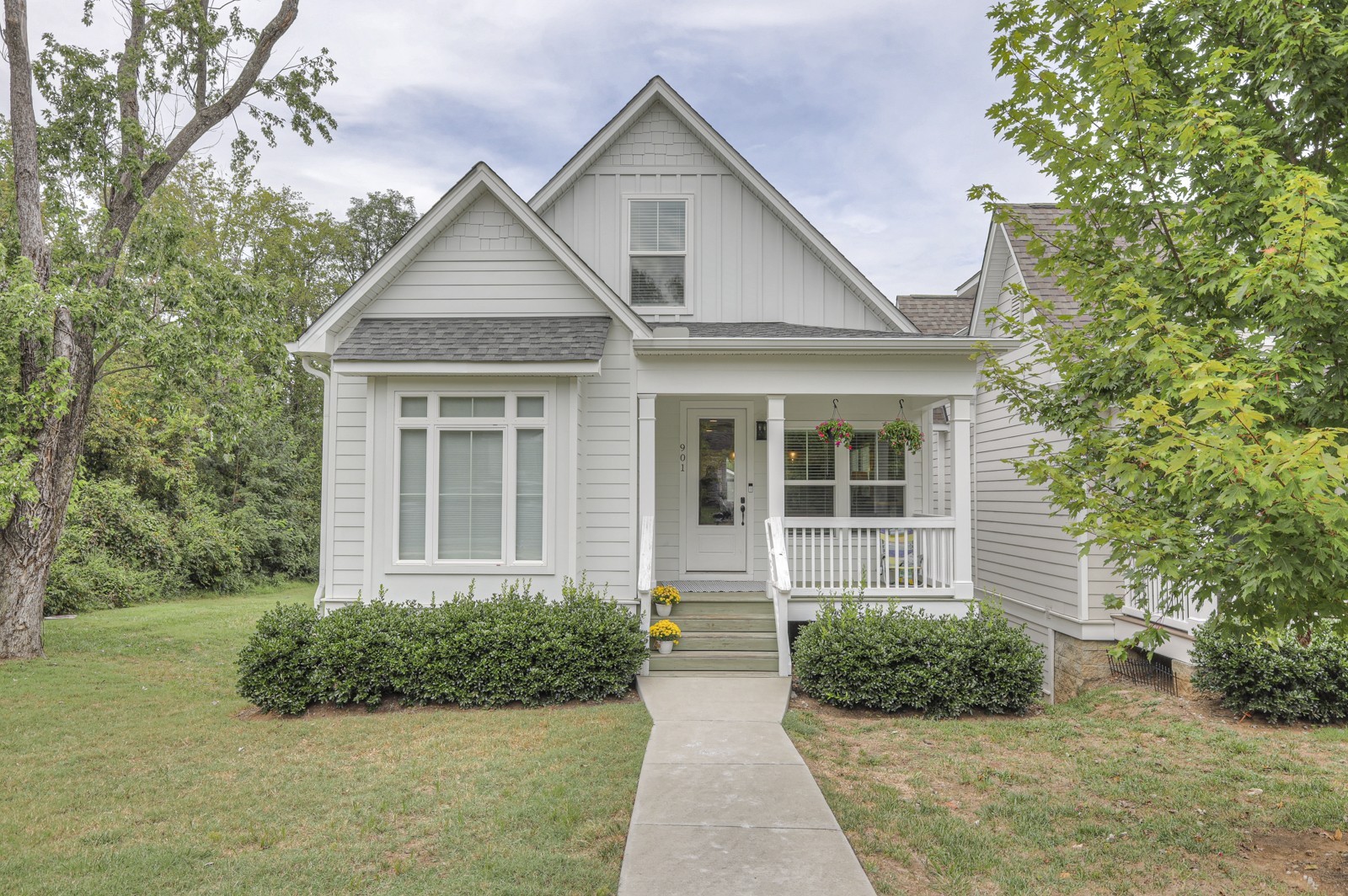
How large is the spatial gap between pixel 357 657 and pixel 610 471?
3.38 metres

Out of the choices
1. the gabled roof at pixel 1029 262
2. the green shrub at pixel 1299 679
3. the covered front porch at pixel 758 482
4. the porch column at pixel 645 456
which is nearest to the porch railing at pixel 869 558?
the covered front porch at pixel 758 482

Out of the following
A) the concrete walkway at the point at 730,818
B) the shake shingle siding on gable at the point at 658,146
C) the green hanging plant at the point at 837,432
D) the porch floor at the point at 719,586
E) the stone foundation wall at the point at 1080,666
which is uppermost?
the shake shingle siding on gable at the point at 658,146

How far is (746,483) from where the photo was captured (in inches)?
439

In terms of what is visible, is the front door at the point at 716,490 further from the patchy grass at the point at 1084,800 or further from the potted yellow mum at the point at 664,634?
the patchy grass at the point at 1084,800

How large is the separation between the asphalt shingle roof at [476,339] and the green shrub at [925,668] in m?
4.10

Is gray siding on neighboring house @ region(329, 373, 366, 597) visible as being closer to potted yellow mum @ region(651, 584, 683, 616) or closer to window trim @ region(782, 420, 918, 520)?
potted yellow mum @ region(651, 584, 683, 616)

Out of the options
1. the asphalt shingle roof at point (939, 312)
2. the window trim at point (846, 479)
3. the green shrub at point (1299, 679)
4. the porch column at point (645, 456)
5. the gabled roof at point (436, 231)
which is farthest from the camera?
the asphalt shingle roof at point (939, 312)

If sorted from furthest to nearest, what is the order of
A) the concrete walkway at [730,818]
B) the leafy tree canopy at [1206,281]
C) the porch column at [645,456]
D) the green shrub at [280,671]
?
the porch column at [645,456]
the green shrub at [280,671]
the concrete walkway at [730,818]
the leafy tree canopy at [1206,281]

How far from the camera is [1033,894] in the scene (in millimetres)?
3883

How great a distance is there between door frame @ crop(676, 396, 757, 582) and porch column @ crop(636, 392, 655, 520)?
5.77 ft

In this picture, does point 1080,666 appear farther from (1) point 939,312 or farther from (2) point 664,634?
(1) point 939,312

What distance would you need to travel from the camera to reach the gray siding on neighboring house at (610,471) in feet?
29.7

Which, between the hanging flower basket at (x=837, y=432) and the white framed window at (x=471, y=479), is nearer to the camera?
the white framed window at (x=471, y=479)

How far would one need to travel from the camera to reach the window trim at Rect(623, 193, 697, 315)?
11.0 meters
